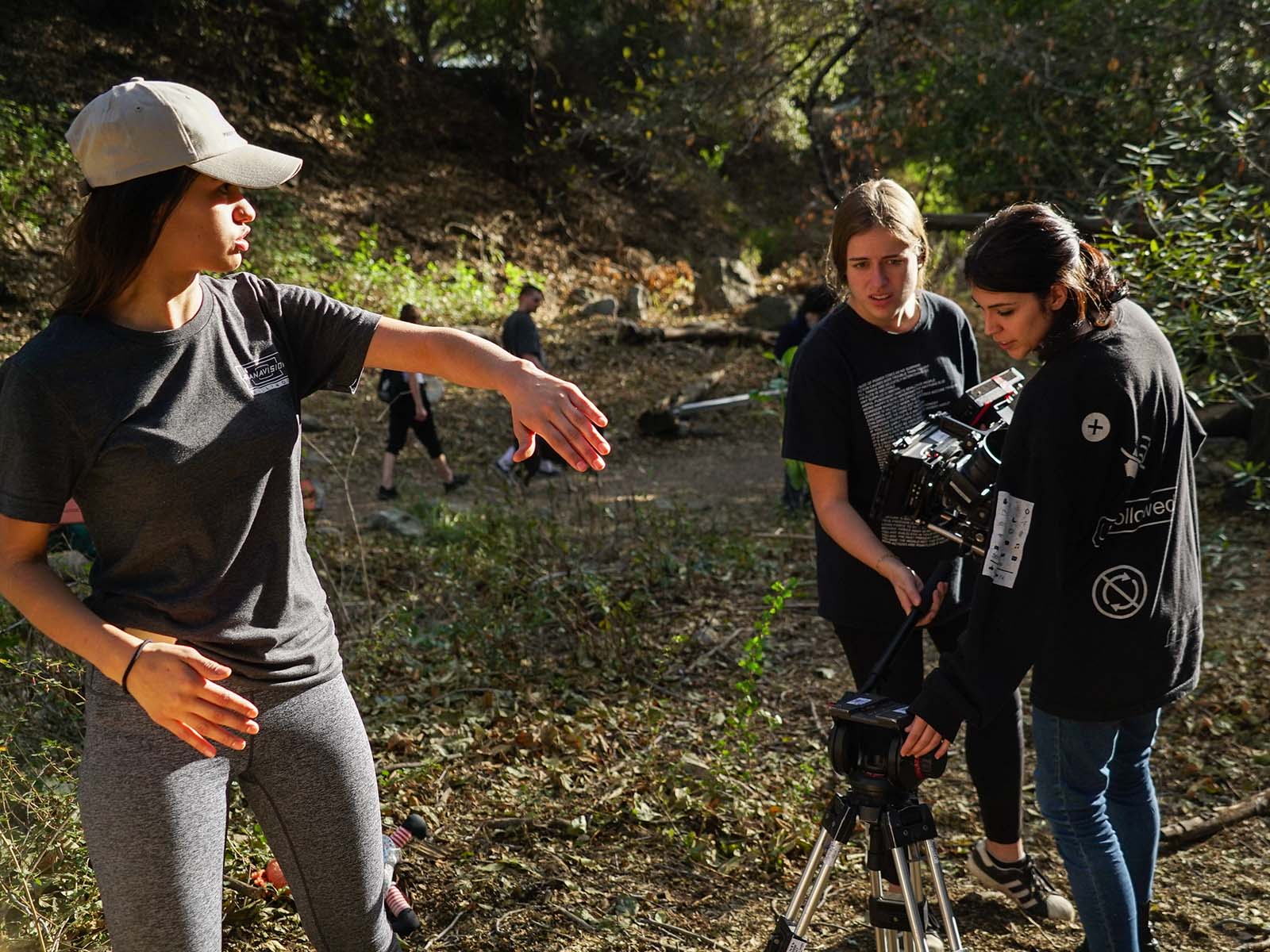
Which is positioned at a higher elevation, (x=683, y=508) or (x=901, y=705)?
(x=901, y=705)

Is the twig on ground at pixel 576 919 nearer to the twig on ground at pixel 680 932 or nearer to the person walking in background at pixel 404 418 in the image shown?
the twig on ground at pixel 680 932

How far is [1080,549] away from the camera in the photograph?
2359 mm

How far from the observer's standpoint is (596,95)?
1942 cm

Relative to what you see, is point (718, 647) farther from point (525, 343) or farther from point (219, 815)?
point (525, 343)

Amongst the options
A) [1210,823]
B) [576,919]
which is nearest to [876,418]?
[576,919]

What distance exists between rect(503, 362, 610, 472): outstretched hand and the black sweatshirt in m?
0.88

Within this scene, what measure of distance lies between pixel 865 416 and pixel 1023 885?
55.6 inches

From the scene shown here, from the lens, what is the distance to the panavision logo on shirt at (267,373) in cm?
201

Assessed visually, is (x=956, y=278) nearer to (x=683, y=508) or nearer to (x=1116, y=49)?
(x=1116, y=49)

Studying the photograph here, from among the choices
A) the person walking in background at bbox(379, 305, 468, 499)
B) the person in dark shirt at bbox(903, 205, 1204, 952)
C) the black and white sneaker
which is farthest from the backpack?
the person in dark shirt at bbox(903, 205, 1204, 952)

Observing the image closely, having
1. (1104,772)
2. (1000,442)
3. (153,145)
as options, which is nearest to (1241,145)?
(1000,442)

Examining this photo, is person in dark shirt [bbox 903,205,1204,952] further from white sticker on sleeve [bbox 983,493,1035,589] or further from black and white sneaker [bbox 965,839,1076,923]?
black and white sneaker [bbox 965,839,1076,923]

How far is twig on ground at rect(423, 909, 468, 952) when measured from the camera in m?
3.09

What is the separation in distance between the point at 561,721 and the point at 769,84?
9.80 meters
